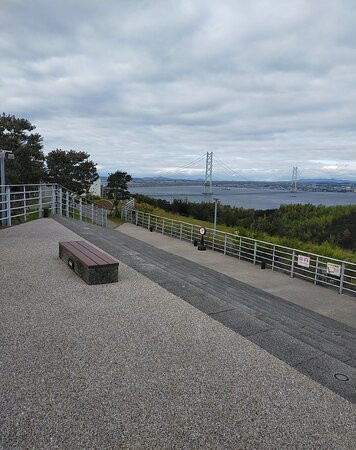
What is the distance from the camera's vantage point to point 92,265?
579 centimetres

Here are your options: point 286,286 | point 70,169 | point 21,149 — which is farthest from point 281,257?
point 70,169

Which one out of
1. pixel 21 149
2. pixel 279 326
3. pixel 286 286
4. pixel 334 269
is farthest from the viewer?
pixel 21 149

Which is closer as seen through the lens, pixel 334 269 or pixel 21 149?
pixel 334 269

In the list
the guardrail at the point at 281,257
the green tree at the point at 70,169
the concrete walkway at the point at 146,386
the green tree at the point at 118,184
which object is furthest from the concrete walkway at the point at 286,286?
the green tree at the point at 118,184

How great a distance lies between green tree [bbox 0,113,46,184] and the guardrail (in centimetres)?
647

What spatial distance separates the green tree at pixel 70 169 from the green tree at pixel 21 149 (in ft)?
26.9

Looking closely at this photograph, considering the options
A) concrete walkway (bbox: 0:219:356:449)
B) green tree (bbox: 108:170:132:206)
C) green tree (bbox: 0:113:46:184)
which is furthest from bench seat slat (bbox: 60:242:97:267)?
green tree (bbox: 108:170:132:206)

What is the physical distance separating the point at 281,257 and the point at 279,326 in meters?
4.95

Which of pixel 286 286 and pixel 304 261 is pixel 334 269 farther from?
pixel 286 286

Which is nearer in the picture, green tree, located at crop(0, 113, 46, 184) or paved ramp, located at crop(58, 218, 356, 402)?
paved ramp, located at crop(58, 218, 356, 402)

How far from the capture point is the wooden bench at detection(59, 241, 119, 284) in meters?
5.82

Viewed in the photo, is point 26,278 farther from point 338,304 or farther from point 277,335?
point 338,304

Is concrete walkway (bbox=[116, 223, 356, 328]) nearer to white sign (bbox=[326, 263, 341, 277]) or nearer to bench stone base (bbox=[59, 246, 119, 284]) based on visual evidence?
white sign (bbox=[326, 263, 341, 277])

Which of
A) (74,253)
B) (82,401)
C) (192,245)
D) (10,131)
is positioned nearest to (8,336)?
(82,401)
